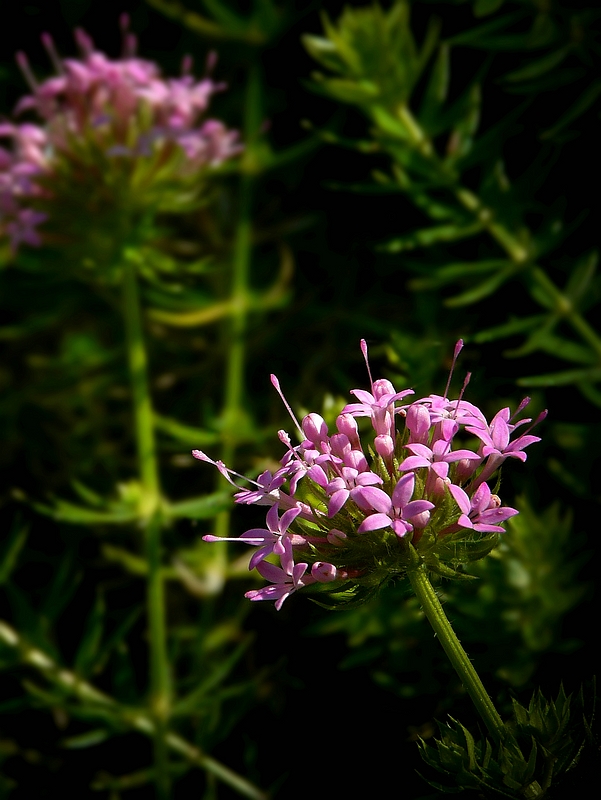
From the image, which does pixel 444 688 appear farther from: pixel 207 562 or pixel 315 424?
pixel 207 562

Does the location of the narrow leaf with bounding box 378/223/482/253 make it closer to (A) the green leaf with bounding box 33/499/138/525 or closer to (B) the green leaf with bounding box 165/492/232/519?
(B) the green leaf with bounding box 165/492/232/519

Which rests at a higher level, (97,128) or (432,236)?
(97,128)

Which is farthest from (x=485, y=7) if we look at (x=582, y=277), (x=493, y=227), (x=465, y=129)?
(x=582, y=277)

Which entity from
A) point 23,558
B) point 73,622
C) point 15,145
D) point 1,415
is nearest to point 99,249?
point 15,145

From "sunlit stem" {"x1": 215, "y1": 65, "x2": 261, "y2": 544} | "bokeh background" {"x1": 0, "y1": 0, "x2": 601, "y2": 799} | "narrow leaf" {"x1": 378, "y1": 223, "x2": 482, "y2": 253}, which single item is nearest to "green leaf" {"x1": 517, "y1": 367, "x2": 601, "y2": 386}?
"bokeh background" {"x1": 0, "y1": 0, "x2": 601, "y2": 799}

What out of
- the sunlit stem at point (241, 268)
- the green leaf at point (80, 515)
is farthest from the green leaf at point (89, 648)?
the sunlit stem at point (241, 268)

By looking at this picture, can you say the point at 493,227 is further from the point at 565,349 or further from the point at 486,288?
the point at 565,349
